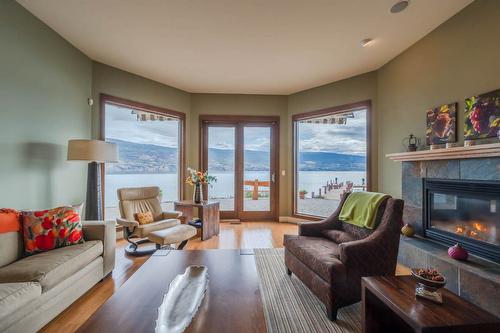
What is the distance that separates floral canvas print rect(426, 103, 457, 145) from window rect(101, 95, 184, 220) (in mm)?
4086

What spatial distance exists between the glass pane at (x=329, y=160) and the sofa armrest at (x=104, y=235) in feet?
12.6

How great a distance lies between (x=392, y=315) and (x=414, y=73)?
3175mm

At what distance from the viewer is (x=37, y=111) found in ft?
9.55

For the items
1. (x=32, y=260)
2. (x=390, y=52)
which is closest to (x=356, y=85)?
(x=390, y=52)

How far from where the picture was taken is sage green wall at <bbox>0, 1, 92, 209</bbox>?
8.39 ft

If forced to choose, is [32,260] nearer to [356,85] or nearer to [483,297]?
[483,297]

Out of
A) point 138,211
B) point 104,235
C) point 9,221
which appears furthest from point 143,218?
point 9,221

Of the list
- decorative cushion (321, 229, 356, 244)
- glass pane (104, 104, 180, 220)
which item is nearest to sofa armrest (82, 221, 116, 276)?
glass pane (104, 104, 180, 220)

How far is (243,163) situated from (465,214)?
12.9 feet

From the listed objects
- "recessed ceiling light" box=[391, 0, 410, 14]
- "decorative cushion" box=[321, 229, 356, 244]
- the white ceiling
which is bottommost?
"decorative cushion" box=[321, 229, 356, 244]

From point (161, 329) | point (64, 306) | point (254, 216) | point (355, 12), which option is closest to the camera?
point (161, 329)

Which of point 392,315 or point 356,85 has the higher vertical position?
point 356,85

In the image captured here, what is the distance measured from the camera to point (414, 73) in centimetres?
341

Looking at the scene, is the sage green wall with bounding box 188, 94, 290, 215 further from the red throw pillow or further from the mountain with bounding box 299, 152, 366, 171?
the red throw pillow
